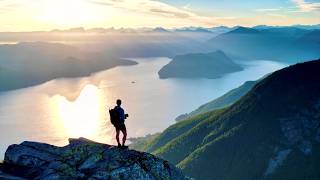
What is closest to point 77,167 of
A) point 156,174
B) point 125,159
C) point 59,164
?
point 59,164

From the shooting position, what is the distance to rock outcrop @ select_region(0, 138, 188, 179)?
120 ft

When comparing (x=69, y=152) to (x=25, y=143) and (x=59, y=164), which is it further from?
(x=25, y=143)

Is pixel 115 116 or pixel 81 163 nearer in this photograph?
pixel 81 163

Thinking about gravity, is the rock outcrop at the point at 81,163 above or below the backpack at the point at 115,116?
below

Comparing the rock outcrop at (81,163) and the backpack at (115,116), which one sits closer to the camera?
the rock outcrop at (81,163)

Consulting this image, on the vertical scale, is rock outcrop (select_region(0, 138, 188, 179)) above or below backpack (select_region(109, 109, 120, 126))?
below

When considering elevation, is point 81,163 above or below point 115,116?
below

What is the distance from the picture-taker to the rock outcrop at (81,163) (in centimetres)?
3672

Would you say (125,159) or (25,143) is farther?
(25,143)

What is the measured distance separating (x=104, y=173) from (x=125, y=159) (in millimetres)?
2384

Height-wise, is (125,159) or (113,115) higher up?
(113,115)

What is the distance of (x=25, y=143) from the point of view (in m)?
41.7

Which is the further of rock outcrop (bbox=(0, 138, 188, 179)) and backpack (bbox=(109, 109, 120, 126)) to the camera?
backpack (bbox=(109, 109, 120, 126))

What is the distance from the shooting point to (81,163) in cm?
3838
